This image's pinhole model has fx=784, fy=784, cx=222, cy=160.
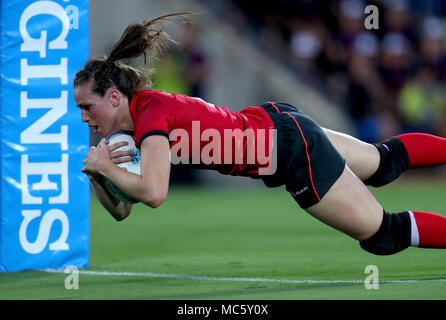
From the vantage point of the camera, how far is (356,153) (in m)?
4.68

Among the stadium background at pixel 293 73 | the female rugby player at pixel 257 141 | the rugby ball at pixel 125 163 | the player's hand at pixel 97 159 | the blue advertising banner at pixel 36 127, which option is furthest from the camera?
the stadium background at pixel 293 73

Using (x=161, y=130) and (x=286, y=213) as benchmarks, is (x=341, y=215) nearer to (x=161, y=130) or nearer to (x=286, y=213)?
(x=161, y=130)

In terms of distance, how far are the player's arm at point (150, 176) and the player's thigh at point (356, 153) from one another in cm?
116

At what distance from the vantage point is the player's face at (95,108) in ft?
13.9

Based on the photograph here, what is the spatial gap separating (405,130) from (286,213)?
606 cm

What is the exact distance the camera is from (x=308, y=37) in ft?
51.1

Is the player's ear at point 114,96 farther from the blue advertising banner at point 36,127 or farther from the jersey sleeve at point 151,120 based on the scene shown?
the blue advertising banner at point 36,127

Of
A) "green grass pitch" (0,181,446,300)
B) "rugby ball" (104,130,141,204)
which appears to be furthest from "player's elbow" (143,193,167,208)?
"green grass pitch" (0,181,446,300)

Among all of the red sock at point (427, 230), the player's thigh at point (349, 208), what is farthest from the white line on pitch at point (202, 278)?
the player's thigh at point (349, 208)

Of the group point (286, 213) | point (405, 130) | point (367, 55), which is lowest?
point (286, 213)

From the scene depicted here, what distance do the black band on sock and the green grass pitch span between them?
0.61 m

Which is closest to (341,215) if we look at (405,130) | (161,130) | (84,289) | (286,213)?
(161,130)

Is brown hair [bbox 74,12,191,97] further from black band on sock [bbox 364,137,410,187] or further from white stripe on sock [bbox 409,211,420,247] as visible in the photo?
white stripe on sock [bbox 409,211,420,247]
